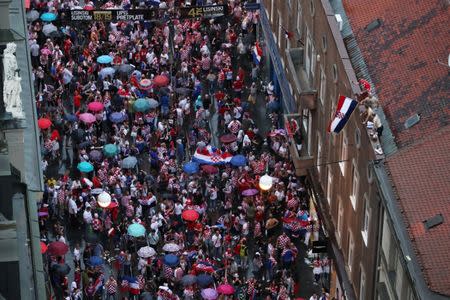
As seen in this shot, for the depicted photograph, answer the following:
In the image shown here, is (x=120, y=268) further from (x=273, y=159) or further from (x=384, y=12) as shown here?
(x=384, y=12)

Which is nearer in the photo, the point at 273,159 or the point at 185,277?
the point at 185,277

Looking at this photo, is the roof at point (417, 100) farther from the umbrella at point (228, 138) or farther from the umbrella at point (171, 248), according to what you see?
the umbrella at point (228, 138)

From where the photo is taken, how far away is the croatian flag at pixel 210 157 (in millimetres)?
78750

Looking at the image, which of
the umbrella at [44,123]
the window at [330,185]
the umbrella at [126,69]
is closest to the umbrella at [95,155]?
the umbrella at [44,123]

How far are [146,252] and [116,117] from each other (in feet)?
50.8

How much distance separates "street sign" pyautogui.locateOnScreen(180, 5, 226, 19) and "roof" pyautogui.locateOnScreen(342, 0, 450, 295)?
2586cm

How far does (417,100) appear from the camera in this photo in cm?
5903

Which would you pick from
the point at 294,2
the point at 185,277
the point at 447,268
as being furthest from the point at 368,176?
the point at 294,2

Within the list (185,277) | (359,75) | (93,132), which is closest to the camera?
(359,75)

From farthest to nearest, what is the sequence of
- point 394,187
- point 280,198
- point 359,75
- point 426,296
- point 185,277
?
point 280,198 < point 185,277 < point 359,75 < point 394,187 < point 426,296

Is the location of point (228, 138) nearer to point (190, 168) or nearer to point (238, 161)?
point (238, 161)

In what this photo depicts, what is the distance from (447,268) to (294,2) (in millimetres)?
31651

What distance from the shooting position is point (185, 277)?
68562 millimetres

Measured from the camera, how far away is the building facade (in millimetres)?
60094
